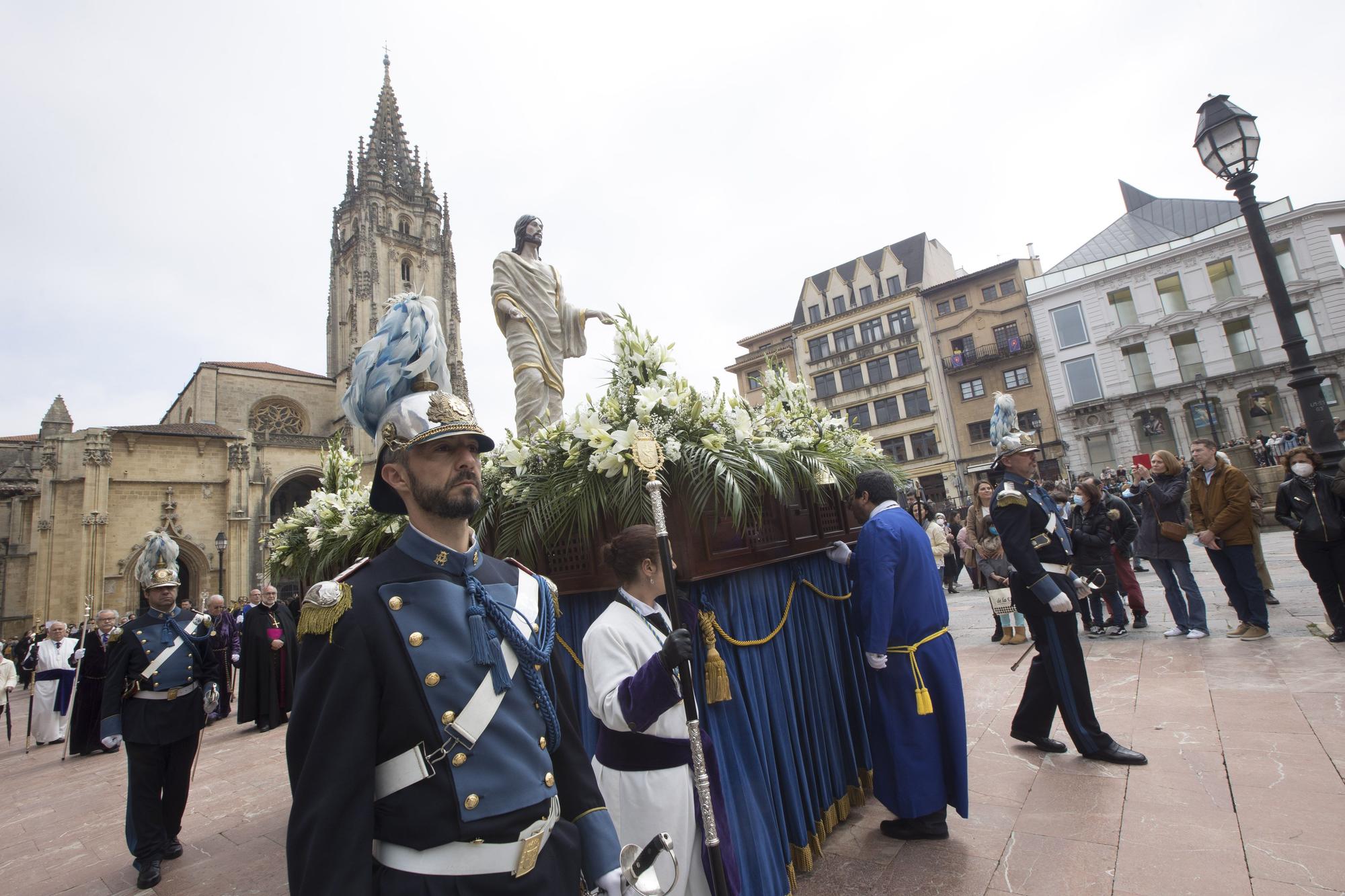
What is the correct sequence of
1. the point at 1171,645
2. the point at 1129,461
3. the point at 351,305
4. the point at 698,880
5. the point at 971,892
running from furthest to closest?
1. the point at 351,305
2. the point at 1129,461
3. the point at 1171,645
4. the point at 971,892
5. the point at 698,880

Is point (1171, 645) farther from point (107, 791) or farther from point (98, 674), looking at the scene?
point (98, 674)

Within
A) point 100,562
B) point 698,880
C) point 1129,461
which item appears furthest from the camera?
point 1129,461

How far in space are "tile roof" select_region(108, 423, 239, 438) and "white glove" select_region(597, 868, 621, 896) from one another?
1539 inches

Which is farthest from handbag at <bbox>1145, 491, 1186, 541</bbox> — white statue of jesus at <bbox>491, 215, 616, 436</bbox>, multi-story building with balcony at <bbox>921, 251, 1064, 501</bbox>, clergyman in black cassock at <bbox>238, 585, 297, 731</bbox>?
multi-story building with balcony at <bbox>921, 251, 1064, 501</bbox>

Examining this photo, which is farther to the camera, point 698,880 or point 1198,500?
point 1198,500

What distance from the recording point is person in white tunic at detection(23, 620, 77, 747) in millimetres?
10703

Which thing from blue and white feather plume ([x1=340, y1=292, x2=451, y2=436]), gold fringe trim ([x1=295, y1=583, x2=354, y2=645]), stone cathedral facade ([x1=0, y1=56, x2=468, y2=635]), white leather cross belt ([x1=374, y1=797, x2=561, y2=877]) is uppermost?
stone cathedral facade ([x1=0, y1=56, x2=468, y2=635])

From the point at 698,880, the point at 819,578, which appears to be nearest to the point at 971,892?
the point at 698,880

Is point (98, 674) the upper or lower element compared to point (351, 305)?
lower

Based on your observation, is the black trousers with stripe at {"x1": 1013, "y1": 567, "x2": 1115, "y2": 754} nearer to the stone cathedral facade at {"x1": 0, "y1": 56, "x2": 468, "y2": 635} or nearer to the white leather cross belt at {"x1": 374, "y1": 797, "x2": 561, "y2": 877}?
the white leather cross belt at {"x1": 374, "y1": 797, "x2": 561, "y2": 877}

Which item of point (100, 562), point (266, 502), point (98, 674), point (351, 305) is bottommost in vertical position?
point (98, 674)

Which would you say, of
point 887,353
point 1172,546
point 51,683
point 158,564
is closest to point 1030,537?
point 1172,546

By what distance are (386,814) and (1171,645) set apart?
780cm

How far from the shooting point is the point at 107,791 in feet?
21.8
